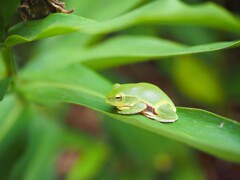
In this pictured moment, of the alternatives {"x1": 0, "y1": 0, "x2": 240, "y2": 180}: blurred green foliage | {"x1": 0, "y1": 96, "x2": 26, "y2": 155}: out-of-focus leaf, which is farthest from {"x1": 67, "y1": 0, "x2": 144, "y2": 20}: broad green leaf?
{"x1": 0, "y1": 96, "x2": 26, "y2": 155}: out-of-focus leaf

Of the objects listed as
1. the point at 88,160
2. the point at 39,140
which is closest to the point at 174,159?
the point at 88,160

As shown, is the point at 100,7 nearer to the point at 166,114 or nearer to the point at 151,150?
the point at 151,150

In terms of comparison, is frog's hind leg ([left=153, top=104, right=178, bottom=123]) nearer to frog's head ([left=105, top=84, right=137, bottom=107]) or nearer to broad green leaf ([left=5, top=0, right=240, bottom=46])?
frog's head ([left=105, top=84, right=137, bottom=107])

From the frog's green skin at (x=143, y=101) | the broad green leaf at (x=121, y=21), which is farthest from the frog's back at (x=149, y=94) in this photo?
the broad green leaf at (x=121, y=21)

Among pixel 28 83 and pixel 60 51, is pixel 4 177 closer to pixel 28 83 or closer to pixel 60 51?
pixel 28 83

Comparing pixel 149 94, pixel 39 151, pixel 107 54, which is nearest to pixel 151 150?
pixel 39 151

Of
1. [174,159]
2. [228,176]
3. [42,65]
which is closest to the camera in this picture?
[42,65]
